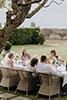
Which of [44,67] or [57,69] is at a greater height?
[44,67]

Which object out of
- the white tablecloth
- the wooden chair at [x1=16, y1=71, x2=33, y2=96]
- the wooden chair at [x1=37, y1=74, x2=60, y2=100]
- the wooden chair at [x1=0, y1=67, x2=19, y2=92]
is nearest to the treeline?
the wooden chair at [x1=0, y1=67, x2=19, y2=92]

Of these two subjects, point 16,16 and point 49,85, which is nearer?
point 16,16

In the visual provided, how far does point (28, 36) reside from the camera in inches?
1080

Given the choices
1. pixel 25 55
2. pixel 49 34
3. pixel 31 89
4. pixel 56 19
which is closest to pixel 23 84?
pixel 31 89

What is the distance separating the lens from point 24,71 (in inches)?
315

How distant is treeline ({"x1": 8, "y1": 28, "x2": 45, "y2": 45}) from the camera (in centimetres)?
2699

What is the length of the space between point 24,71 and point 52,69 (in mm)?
815

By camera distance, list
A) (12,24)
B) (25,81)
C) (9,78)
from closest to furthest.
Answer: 1. (12,24)
2. (25,81)
3. (9,78)

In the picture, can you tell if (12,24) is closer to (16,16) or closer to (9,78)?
(16,16)

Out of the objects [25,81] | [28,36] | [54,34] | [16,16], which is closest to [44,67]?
[25,81]

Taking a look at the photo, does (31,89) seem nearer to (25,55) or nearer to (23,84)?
(23,84)

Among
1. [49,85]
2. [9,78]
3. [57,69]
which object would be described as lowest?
[9,78]

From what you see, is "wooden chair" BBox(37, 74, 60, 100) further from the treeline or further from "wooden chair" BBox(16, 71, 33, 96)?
the treeline

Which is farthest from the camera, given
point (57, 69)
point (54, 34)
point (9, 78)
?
point (54, 34)
